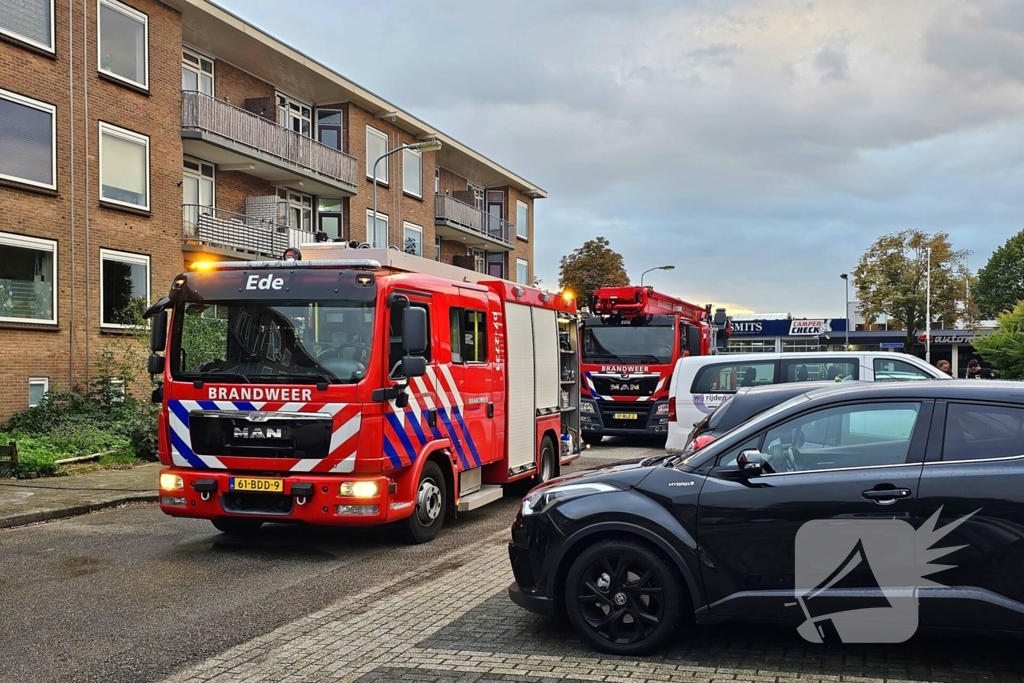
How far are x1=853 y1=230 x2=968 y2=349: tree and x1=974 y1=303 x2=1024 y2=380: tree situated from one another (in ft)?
112

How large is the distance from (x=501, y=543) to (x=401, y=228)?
2662 centimetres

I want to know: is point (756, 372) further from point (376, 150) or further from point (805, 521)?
point (376, 150)

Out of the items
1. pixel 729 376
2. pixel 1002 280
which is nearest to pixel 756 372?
pixel 729 376

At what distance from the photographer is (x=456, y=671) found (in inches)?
190

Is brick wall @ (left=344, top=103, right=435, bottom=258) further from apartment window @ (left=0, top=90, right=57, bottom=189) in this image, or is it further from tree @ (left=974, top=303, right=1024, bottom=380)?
tree @ (left=974, top=303, right=1024, bottom=380)

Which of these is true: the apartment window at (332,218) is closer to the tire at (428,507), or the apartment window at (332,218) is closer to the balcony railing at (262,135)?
the balcony railing at (262,135)

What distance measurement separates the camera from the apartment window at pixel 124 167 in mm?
20453

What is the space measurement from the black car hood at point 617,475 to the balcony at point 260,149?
19526 mm

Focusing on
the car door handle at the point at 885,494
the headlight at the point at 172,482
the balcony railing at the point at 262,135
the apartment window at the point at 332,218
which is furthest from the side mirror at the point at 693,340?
the car door handle at the point at 885,494

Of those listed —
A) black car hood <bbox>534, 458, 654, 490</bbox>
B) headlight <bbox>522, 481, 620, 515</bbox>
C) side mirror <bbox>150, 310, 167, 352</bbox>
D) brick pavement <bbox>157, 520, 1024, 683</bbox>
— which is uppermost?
side mirror <bbox>150, 310, 167, 352</bbox>

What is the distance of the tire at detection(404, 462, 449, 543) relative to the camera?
848 cm

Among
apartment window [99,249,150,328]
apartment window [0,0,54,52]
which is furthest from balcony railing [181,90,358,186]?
→ apartment window [0,0,54,52]

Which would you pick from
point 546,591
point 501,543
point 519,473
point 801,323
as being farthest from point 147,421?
point 801,323

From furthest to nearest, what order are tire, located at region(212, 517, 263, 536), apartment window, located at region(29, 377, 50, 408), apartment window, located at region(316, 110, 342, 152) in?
apartment window, located at region(316, 110, 342, 152) < apartment window, located at region(29, 377, 50, 408) < tire, located at region(212, 517, 263, 536)
